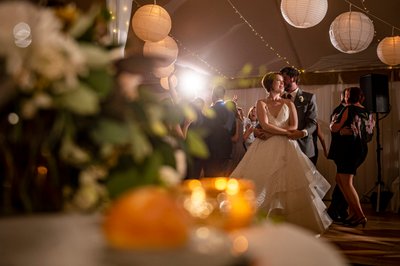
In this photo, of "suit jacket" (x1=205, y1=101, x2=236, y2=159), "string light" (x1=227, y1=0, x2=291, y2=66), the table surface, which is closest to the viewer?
the table surface

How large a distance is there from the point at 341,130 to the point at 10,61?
4.12 m

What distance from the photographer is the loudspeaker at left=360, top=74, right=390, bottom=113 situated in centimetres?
603

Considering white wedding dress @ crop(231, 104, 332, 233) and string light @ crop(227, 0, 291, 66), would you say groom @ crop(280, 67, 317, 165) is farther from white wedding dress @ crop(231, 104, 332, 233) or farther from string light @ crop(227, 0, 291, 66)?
string light @ crop(227, 0, 291, 66)

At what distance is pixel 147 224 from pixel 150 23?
3.51 metres

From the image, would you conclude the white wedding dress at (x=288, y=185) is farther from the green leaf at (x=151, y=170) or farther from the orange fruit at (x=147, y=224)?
the orange fruit at (x=147, y=224)

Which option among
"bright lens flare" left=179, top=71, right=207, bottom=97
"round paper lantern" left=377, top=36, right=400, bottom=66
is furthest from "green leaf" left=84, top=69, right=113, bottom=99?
"bright lens flare" left=179, top=71, right=207, bottom=97

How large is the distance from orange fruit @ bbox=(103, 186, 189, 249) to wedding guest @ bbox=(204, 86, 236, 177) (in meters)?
3.86

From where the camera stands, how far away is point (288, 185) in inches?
138

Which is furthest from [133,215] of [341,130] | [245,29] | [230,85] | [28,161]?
[230,85]

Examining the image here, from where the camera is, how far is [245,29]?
22.8 feet

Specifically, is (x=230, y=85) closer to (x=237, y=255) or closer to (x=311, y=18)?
(x=311, y=18)

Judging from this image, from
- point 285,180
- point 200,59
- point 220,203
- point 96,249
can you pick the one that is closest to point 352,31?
point 285,180

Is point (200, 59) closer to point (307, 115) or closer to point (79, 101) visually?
point (307, 115)

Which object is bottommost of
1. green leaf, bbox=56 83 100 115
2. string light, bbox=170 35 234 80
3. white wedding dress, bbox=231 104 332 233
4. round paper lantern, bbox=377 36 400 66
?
white wedding dress, bbox=231 104 332 233
